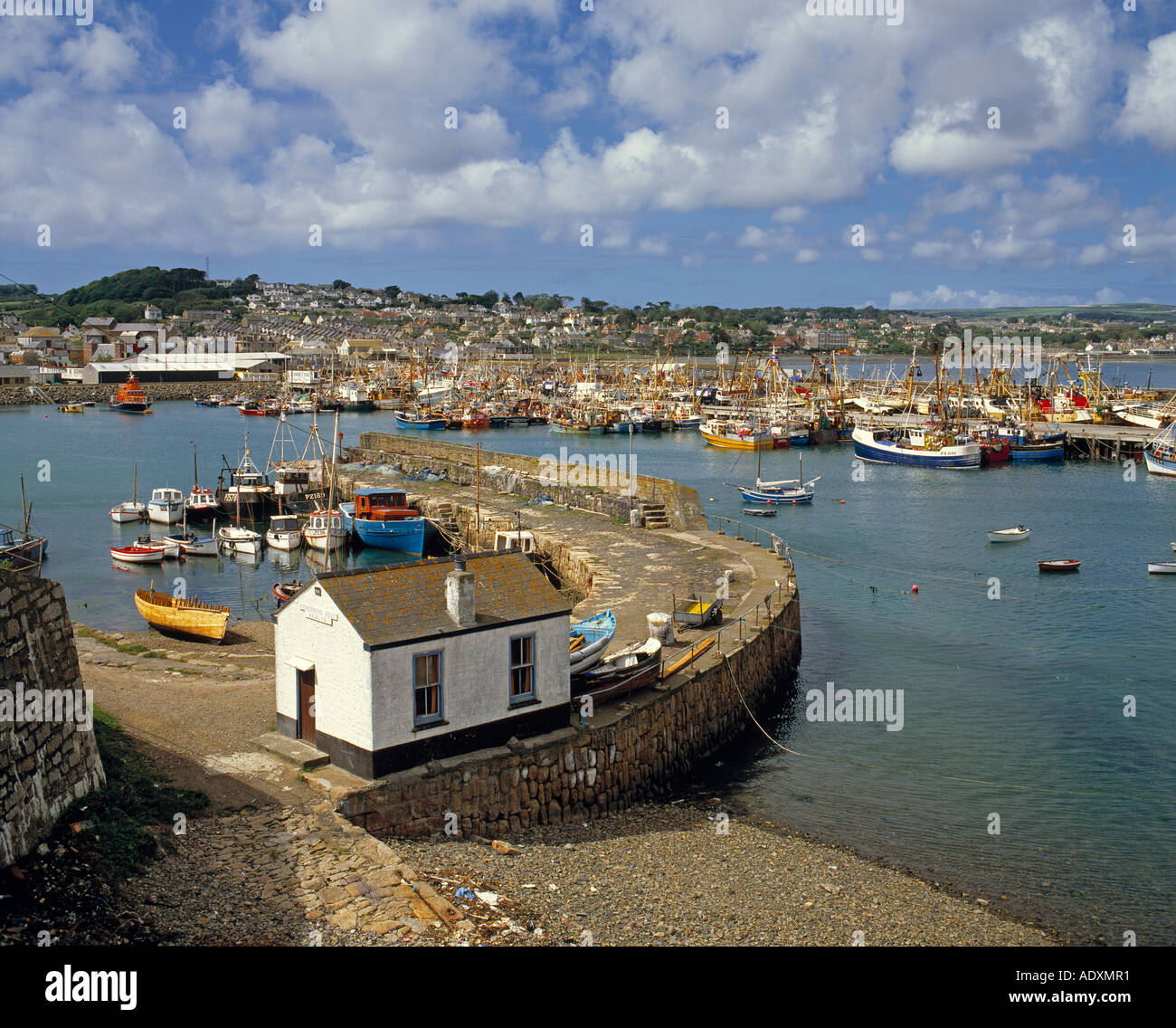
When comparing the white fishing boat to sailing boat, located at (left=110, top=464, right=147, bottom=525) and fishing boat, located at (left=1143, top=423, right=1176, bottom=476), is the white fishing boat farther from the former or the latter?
fishing boat, located at (left=1143, top=423, right=1176, bottom=476)

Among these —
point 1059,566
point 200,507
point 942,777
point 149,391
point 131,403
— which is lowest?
point 942,777

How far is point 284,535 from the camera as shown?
4528 centimetres

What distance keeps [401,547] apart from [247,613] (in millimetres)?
11006

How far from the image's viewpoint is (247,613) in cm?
3516

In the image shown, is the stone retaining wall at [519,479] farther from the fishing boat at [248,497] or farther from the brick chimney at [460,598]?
the brick chimney at [460,598]

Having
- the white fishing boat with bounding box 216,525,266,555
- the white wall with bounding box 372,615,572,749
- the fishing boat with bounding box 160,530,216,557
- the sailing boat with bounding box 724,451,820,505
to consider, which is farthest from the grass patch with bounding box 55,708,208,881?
the sailing boat with bounding box 724,451,820,505

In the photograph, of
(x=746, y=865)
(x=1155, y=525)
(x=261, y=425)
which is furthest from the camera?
(x=261, y=425)

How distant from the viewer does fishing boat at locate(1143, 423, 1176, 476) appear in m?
72.8

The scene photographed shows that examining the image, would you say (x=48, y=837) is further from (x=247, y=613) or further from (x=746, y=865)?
(x=247, y=613)

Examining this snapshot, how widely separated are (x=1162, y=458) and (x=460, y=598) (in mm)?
71107

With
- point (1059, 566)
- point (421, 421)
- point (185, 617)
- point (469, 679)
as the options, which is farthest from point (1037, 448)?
point (469, 679)

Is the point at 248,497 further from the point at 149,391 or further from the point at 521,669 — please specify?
the point at 149,391
